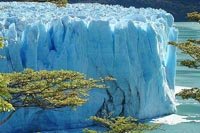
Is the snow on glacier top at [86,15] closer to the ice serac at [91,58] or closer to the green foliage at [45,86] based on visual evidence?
the ice serac at [91,58]

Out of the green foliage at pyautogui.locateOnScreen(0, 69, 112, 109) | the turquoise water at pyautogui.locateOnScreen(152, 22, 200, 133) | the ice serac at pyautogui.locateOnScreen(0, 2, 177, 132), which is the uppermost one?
the green foliage at pyautogui.locateOnScreen(0, 69, 112, 109)

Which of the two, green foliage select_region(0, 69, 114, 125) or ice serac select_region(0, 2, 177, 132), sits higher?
green foliage select_region(0, 69, 114, 125)

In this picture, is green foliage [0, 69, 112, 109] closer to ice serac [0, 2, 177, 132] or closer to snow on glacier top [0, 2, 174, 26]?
ice serac [0, 2, 177, 132]

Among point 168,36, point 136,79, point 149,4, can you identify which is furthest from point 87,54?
point 149,4

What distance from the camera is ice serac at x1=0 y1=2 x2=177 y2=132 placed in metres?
10.1

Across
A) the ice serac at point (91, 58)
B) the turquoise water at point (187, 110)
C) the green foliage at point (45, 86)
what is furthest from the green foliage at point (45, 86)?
the turquoise water at point (187, 110)

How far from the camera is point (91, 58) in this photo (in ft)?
34.8

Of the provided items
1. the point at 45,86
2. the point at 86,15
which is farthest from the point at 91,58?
the point at 45,86

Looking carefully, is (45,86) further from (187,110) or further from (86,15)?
(187,110)

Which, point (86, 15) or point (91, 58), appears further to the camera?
point (86, 15)

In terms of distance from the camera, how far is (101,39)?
1072 cm

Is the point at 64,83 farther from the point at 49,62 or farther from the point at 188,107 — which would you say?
the point at 188,107

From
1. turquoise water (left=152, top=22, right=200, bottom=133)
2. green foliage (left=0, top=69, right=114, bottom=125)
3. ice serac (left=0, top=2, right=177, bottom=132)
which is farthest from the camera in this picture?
turquoise water (left=152, top=22, right=200, bottom=133)

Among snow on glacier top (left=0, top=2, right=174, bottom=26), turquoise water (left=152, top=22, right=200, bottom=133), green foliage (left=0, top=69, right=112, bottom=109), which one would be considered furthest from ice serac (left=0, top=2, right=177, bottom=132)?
green foliage (left=0, top=69, right=112, bottom=109)
